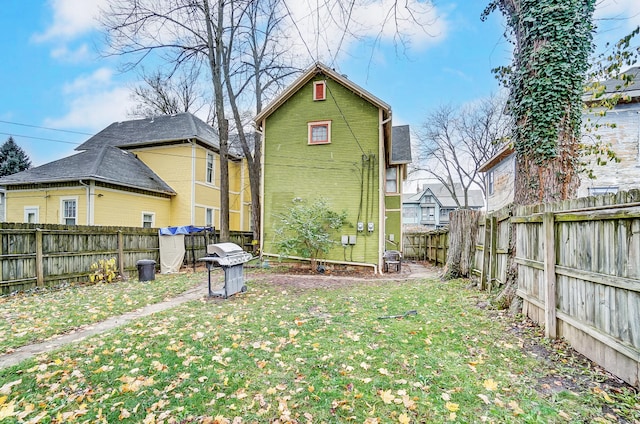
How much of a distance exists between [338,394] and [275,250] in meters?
10.5

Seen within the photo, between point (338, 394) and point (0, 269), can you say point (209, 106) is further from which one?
point (338, 394)

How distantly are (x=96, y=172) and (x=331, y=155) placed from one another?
1049 centimetres

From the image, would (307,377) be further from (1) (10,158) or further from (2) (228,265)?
(1) (10,158)

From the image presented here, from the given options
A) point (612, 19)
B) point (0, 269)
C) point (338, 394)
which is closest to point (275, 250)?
point (0, 269)

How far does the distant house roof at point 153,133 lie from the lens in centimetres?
1803

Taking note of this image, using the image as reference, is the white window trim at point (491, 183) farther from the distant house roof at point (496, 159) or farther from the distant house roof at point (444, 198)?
the distant house roof at point (444, 198)

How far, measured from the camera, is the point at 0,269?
7590 millimetres

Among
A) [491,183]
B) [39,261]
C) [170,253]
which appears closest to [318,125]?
[170,253]

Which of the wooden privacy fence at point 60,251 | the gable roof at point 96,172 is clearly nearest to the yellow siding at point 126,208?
the gable roof at point 96,172

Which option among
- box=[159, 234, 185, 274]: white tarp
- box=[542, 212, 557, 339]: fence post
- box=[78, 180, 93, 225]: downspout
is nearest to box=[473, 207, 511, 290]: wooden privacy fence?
box=[542, 212, 557, 339]: fence post

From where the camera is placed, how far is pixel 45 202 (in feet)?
50.3

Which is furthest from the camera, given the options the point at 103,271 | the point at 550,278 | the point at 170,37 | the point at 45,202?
the point at 45,202

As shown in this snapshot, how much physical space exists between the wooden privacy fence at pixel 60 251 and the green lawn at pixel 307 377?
212 inches

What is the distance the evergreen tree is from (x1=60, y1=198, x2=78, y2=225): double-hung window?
59.6 ft
